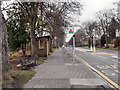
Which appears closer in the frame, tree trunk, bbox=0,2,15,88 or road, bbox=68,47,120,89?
tree trunk, bbox=0,2,15,88

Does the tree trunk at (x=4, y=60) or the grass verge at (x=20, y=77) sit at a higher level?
the tree trunk at (x=4, y=60)

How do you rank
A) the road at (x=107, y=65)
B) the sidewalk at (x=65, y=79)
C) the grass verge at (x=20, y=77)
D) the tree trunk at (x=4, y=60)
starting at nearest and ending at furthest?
the tree trunk at (x=4, y=60), the sidewalk at (x=65, y=79), the grass verge at (x=20, y=77), the road at (x=107, y=65)

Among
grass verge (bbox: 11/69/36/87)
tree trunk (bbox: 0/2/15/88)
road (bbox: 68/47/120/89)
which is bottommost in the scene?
road (bbox: 68/47/120/89)

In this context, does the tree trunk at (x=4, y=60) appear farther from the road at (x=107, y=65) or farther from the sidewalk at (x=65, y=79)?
the road at (x=107, y=65)

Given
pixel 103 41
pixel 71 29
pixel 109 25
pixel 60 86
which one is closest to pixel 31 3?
pixel 71 29


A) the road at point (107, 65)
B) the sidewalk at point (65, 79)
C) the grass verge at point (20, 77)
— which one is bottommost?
the road at point (107, 65)

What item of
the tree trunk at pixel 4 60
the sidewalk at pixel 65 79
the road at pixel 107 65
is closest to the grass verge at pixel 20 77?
the sidewalk at pixel 65 79

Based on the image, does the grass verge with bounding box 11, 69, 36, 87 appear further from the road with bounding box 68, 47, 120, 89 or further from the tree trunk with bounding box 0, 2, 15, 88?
the road with bounding box 68, 47, 120, 89

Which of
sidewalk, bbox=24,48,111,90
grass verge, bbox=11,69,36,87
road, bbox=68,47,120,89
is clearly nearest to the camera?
sidewalk, bbox=24,48,111,90

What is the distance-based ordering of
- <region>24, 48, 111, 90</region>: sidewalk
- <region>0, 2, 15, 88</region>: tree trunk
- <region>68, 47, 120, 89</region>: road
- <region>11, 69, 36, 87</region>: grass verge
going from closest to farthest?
<region>0, 2, 15, 88</region>: tree trunk < <region>24, 48, 111, 90</region>: sidewalk < <region>11, 69, 36, 87</region>: grass verge < <region>68, 47, 120, 89</region>: road

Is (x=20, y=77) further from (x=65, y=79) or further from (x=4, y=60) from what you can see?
(x=65, y=79)

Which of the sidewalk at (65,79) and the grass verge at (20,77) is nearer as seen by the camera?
the sidewalk at (65,79)

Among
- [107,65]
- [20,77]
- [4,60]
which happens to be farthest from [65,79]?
[107,65]

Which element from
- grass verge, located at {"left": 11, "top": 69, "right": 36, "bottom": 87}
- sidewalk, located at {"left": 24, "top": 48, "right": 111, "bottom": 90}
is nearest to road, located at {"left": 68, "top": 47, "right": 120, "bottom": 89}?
sidewalk, located at {"left": 24, "top": 48, "right": 111, "bottom": 90}
